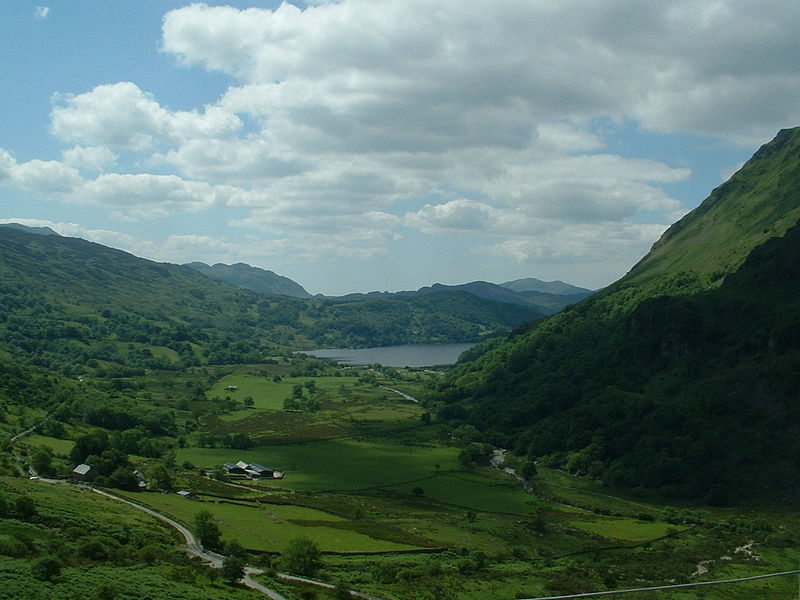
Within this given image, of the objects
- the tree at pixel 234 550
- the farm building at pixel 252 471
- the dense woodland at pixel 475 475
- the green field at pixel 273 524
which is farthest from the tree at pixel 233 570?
the farm building at pixel 252 471

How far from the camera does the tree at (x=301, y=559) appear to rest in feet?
206

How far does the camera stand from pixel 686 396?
141500 mm

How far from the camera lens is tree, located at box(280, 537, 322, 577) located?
62.7 meters

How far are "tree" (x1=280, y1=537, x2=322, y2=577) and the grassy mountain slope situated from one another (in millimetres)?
77982

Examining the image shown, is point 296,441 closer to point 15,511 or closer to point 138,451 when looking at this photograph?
point 138,451

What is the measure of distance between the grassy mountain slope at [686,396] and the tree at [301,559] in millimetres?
77982

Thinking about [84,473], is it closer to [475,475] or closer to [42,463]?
[42,463]

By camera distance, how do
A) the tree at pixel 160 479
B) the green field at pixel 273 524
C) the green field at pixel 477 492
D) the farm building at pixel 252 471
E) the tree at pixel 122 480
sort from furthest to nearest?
the farm building at pixel 252 471 < the green field at pixel 477 492 < the tree at pixel 160 479 < the tree at pixel 122 480 < the green field at pixel 273 524

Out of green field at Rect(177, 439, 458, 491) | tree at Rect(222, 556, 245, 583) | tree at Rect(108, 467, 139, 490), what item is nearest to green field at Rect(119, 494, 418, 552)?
tree at Rect(108, 467, 139, 490)

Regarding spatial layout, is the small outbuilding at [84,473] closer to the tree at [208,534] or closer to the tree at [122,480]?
the tree at [122,480]

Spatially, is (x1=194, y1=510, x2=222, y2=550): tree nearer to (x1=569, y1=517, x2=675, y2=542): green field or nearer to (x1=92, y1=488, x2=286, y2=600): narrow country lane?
(x1=92, y1=488, x2=286, y2=600): narrow country lane

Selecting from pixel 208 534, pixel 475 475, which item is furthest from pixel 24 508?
pixel 475 475

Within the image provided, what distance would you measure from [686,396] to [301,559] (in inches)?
4189

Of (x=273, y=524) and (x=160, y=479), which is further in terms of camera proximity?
(x=160, y=479)
